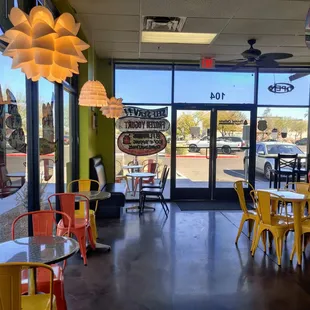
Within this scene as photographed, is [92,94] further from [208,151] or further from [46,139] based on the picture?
[208,151]

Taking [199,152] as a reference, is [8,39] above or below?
above

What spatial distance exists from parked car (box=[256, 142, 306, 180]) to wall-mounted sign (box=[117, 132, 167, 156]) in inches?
89.1

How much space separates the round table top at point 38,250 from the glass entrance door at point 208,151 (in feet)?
16.8

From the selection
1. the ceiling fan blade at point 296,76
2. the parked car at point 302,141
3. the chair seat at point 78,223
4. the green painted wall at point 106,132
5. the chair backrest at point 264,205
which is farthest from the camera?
the parked car at point 302,141

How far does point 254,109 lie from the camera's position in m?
7.33

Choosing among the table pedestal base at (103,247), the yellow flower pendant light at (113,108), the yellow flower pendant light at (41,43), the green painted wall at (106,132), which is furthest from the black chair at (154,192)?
the yellow flower pendant light at (41,43)

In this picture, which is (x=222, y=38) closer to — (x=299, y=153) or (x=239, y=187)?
(x=239, y=187)

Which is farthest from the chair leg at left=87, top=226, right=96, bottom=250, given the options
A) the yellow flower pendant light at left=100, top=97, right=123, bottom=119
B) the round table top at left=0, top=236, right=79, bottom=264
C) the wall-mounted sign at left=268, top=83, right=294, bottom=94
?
the wall-mounted sign at left=268, top=83, right=294, bottom=94

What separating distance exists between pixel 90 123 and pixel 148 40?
1.87 m

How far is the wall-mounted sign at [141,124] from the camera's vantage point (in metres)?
7.26

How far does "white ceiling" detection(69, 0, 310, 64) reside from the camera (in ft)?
13.4

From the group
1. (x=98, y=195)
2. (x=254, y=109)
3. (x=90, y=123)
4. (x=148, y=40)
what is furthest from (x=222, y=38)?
(x=98, y=195)

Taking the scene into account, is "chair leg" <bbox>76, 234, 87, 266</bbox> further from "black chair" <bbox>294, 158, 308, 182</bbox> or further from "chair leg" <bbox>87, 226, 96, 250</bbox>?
"black chair" <bbox>294, 158, 308, 182</bbox>

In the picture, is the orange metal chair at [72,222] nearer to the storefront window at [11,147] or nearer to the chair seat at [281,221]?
the storefront window at [11,147]
